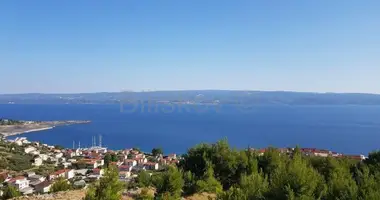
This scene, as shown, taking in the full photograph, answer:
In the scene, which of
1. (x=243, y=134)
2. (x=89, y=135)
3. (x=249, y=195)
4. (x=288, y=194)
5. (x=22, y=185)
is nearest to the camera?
(x=288, y=194)

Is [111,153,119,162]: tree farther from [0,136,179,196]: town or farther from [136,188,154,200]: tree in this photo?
[136,188,154,200]: tree

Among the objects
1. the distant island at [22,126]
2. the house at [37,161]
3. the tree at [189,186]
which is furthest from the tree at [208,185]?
the distant island at [22,126]

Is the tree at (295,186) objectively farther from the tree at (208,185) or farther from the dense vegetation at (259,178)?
the tree at (208,185)

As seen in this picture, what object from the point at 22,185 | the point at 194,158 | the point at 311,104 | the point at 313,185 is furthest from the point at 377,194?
the point at 311,104

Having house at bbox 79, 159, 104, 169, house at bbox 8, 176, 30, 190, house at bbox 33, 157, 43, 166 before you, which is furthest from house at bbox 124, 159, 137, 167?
house at bbox 8, 176, 30, 190

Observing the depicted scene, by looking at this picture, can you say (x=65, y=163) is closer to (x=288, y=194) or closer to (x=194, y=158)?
(x=194, y=158)

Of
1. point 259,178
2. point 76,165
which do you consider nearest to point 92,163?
point 76,165

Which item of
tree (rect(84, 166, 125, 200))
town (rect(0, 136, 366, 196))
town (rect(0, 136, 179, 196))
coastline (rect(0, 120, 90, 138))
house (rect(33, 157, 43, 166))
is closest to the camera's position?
tree (rect(84, 166, 125, 200))
